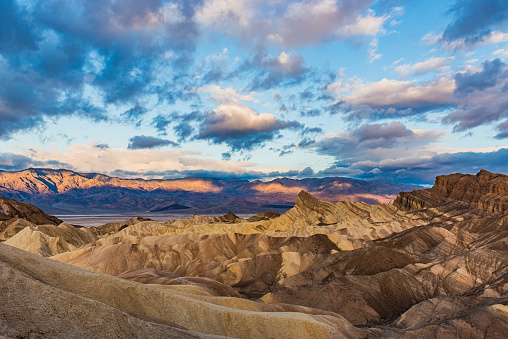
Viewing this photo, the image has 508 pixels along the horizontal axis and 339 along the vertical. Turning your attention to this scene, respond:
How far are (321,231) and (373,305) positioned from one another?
3806cm

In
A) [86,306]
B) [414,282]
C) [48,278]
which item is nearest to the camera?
[86,306]

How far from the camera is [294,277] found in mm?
49156

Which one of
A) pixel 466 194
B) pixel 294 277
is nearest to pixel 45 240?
pixel 294 277

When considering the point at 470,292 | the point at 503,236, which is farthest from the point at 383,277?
the point at 503,236

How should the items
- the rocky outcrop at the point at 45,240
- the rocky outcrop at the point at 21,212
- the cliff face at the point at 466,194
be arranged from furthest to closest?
the rocky outcrop at the point at 21,212
the cliff face at the point at 466,194
the rocky outcrop at the point at 45,240

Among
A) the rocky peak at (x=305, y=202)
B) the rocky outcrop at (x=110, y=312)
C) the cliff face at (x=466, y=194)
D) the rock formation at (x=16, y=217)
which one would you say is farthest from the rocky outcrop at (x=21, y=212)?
the cliff face at (x=466, y=194)

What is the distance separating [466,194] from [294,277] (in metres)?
58.8

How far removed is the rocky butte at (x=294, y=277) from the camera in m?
13.8

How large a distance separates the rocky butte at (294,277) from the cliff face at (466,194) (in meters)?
0.35

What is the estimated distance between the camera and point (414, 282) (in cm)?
4362

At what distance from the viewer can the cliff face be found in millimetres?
75050

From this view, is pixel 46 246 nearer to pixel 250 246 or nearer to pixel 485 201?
pixel 250 246

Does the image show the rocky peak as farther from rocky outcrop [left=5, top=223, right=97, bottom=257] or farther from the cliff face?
rocky outcrop [left=5, top=223, right=97, bottom=257]

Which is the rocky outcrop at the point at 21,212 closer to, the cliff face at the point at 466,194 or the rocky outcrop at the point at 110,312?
the rocky outcrop at the point at 110,312
